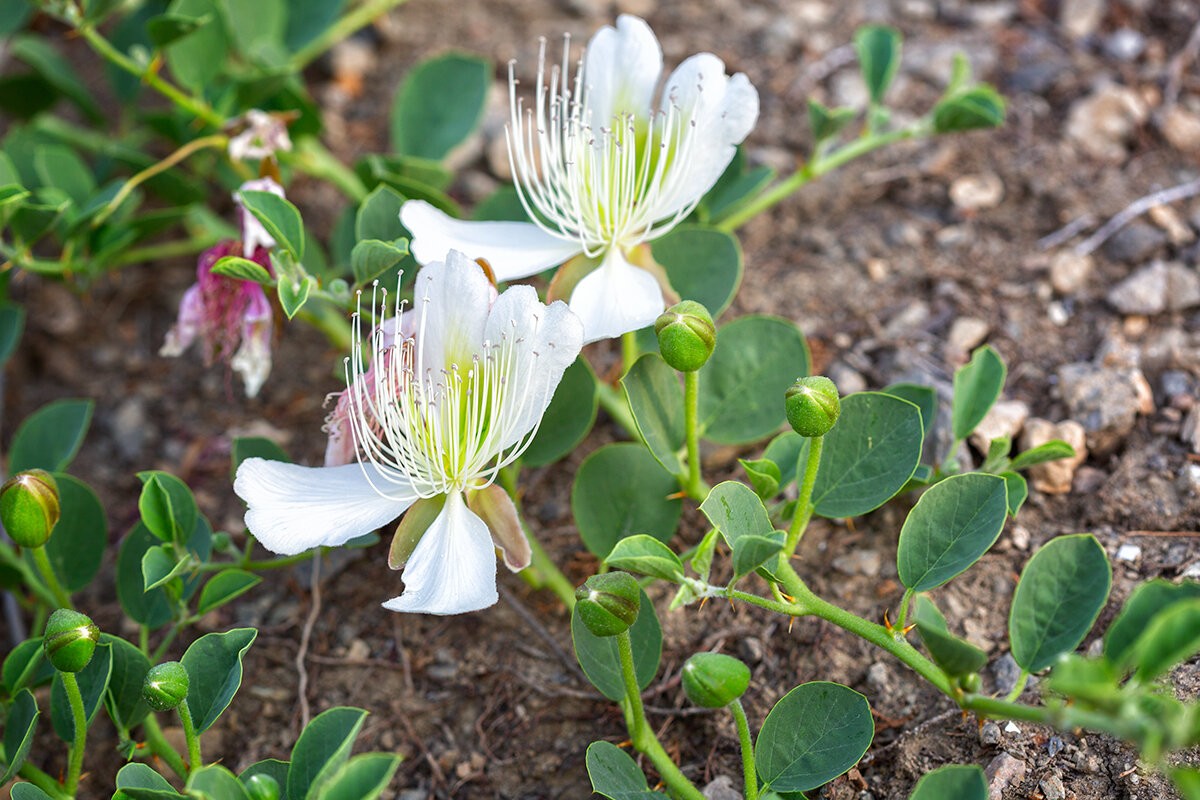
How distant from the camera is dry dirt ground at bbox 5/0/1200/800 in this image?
180cm

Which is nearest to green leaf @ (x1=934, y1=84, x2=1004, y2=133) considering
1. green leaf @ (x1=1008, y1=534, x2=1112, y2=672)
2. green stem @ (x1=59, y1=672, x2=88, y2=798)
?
green leaf @ (x1=1008, y1=534, x2=1112, y2=672)

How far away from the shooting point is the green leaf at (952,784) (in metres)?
1.32

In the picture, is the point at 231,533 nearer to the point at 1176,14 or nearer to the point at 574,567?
the point at 574,567

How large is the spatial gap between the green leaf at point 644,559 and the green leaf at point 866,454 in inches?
12.5

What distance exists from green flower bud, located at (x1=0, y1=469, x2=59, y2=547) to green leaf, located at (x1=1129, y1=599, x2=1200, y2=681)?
4.44ft

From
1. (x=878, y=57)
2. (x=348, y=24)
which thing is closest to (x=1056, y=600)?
(x=878, y=57)

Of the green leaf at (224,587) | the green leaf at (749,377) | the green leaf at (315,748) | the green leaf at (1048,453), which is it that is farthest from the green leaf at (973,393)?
the green leaf at (224,587)

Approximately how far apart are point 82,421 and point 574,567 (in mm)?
882

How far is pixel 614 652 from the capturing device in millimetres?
1592

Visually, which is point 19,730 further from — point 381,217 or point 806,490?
point 806,490

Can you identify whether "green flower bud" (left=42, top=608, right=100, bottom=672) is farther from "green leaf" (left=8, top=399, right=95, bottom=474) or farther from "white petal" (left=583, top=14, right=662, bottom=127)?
"white petal" (left=583, top=14, right=662, bottom=127)

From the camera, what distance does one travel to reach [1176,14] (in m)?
2.64

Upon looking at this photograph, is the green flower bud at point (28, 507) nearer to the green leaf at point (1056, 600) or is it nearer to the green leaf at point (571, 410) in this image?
the green leaf at point (571, 410)

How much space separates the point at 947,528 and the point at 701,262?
60 centimetres
